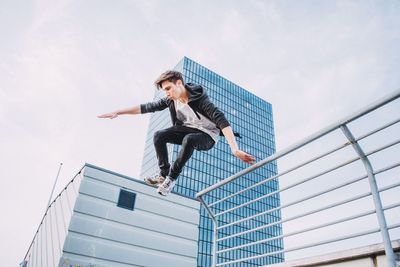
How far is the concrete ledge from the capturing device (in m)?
2.03

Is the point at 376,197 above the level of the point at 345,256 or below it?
above

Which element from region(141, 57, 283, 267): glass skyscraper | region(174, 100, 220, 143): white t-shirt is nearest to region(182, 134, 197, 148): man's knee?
region(174, 100, 220, 143): white t-shirt

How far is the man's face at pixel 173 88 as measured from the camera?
3.43 metres

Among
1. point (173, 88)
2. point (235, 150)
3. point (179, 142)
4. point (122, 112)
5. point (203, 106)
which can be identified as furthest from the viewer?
point (122, 112)

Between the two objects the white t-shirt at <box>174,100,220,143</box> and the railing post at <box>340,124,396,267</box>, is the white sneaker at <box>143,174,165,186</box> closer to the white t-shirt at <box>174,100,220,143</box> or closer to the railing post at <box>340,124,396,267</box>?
the white t-shirt at <box>174,100,220,143</box>

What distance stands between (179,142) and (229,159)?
219ft

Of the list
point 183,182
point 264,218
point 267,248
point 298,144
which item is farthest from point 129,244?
point 264,218

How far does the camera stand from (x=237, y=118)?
75938 millimetres

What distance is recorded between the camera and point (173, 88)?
346 centimetres

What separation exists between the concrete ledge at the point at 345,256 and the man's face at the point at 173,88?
206 centimetres

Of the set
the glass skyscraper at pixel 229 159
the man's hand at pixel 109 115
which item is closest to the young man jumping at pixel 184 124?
the man's hand at pixel 109 115

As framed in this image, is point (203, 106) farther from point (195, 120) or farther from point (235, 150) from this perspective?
point (235, 150)

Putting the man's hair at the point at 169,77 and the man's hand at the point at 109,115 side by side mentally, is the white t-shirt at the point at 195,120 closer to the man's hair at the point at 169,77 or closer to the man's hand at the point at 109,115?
the man's hair at the point at 169,77

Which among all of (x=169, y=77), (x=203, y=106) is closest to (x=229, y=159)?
(x=169, y=77)
